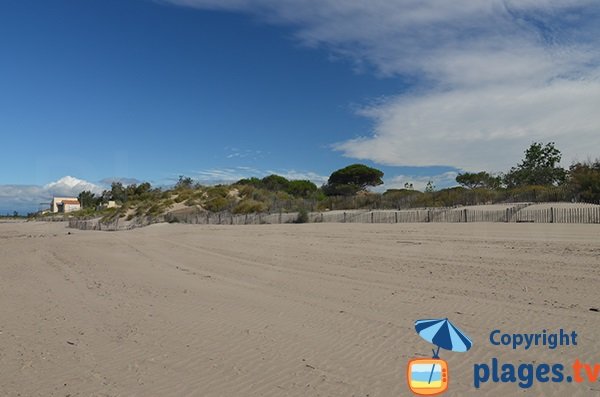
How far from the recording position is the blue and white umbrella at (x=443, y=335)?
19.2 ft

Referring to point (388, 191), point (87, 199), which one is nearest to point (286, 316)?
point (388, 191)

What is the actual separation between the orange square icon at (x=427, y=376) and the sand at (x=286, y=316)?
10 cm

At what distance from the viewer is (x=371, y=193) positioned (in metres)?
50.2

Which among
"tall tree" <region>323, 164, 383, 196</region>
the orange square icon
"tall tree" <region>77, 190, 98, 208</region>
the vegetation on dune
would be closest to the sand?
the orange square icon

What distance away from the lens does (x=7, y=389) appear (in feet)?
16.1

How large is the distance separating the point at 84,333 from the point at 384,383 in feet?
14.9

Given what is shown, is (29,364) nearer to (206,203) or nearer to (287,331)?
(287,331)

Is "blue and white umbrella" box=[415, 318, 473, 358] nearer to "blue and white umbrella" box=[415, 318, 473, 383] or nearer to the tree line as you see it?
"blue and white umbrella" box=[415, 318, 473, 383]

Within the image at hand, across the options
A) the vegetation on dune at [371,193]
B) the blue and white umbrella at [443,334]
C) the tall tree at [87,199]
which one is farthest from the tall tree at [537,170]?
the tall tree at [87,199]

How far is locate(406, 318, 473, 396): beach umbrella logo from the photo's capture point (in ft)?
15.6

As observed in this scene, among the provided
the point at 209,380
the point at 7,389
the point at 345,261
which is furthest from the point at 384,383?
the point at 345,261

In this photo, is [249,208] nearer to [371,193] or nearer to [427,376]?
[371,193]

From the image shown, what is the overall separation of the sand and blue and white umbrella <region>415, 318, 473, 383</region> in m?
0.14

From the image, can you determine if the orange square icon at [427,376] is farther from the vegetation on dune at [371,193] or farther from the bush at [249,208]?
the bush at [249,208]
